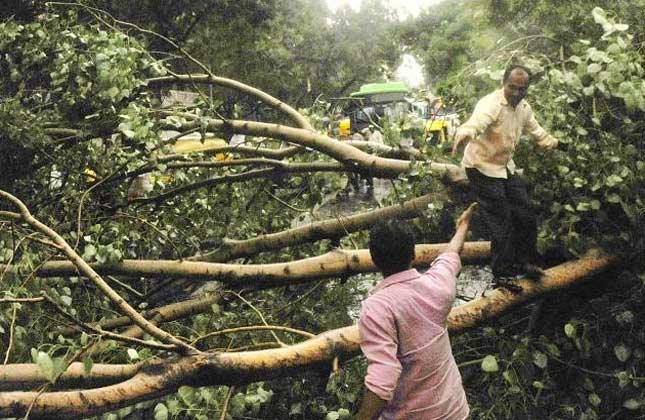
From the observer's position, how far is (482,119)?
344 centimetres

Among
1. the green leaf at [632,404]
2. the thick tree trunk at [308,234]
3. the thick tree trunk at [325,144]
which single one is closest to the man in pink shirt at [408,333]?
the green leaf at [632,404]

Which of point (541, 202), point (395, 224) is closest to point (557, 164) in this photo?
point (541, 202)

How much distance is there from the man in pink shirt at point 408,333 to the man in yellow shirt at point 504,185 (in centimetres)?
135

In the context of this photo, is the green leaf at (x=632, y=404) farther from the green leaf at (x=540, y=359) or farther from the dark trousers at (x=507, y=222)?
the dark trousers at (x=507, y=222)

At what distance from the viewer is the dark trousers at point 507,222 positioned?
3.53 m

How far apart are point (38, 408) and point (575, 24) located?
163 inches

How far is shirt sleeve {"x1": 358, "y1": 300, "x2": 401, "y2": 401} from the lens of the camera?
204cm

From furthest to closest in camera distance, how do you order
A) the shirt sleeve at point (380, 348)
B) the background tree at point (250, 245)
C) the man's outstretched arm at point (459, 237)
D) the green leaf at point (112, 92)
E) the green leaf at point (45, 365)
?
the green leaf at point (112, 92) → the background tree at point (250, 245) → the man's outstretched arm at point (459, 237) → the green leaf at point (45, 365) → the shirt sleeve at point (380, 348)

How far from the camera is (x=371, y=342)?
2090 mm

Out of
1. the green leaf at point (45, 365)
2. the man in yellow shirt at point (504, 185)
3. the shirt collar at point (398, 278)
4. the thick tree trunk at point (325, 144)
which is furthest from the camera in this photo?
the thick tree trunk at point (325, 144)

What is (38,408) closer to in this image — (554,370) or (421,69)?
(554,370)

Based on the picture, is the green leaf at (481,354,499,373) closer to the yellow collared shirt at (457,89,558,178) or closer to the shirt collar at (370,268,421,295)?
the yellow collared shirt at (457,89,558,178)

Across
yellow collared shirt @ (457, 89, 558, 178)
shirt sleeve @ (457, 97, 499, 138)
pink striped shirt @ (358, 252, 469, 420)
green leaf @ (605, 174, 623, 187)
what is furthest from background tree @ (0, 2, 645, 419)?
pink striped shirt @ (358, 252, 469, 420)

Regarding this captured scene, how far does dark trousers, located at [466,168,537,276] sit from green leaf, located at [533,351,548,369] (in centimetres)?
42
